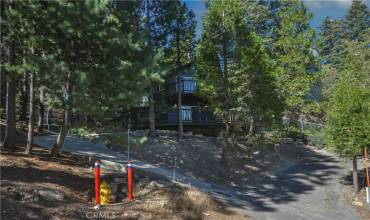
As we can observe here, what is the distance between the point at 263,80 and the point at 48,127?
13.9m

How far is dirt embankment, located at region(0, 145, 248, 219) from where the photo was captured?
7.47 m

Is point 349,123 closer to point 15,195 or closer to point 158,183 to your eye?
point 158,183

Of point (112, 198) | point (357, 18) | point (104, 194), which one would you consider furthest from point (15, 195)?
point (357, 18)

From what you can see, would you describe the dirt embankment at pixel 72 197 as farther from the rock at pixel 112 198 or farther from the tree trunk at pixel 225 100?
the tree trunk at pixel 225 100

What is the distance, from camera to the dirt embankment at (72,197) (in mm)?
7475

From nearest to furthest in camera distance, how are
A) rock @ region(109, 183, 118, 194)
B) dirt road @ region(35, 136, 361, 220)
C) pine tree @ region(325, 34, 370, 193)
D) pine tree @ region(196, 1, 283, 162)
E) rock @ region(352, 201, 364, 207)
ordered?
1. rock @ region(109, 183, 118, 194)
2. dirt road @ region(35, 136, 361, 220)
3. rock @ region(352, 201, 364, 207)
4. pine tree @ region(325, 34, 370, 193)
5. pine tree @ region(196, 1, 283, 162)

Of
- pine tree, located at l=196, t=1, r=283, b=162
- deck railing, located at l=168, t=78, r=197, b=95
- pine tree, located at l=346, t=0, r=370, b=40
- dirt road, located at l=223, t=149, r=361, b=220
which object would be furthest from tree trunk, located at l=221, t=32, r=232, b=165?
pine tree, located at l=346, t=0, r=370, b=40

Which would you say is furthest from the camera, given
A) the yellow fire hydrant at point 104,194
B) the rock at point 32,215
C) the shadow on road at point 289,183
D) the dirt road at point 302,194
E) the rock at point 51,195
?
the shadow on road at point 289,183

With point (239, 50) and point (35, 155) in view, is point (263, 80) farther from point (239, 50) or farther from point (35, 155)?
point (35, 155)

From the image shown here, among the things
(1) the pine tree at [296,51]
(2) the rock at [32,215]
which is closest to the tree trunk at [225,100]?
(1) the pine tree at [296,51]

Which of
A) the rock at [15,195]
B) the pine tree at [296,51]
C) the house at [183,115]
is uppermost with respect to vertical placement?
the pine tree at [296,51]

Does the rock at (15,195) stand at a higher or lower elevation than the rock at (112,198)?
higher

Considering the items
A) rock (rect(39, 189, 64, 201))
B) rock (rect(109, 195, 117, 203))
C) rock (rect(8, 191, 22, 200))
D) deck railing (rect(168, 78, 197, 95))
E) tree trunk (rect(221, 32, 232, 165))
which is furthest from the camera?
deck railing (rect(168, 78, 197, 95))

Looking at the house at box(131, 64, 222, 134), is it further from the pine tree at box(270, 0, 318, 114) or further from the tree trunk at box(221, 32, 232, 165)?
the tree trunk at box(221, 32, 232, 165)
